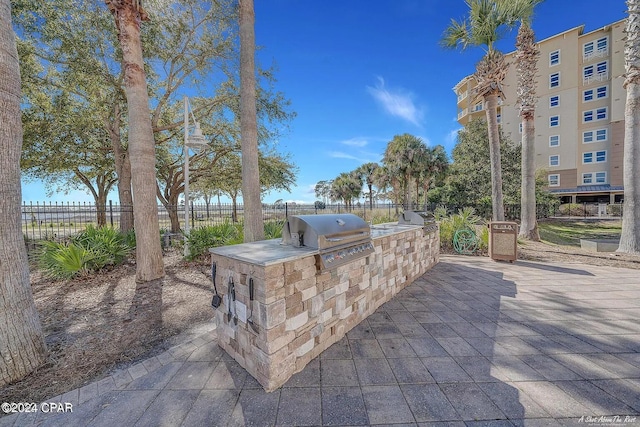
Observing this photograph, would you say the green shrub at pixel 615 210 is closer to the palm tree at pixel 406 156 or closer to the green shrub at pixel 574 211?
the green shrub at pixel 574 211

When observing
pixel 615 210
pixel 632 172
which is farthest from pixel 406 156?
pixel 615 210

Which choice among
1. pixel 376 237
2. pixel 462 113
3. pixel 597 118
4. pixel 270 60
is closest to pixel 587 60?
pixel 597 118

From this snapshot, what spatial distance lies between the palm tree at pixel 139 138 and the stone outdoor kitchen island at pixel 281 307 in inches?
128

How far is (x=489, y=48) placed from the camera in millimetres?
7957

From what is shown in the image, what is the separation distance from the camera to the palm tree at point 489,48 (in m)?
7.52

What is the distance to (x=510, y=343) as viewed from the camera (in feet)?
8.17

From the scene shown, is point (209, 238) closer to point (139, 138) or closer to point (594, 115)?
point (139, 138)

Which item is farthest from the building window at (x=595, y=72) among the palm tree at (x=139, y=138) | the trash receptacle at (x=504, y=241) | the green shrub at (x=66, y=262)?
the green shrub at (x=66, y=262)

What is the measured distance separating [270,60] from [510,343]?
29.9 feet

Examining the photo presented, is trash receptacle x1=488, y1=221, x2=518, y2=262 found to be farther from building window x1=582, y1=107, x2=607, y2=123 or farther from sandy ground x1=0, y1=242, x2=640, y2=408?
building window x1=582, y1=107, x2=607, y2=123

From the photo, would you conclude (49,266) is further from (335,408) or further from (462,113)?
(462,113)

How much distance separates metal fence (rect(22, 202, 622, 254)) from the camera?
24.3 feet

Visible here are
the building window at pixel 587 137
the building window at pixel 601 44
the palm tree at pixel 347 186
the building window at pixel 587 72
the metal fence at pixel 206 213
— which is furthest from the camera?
the palm tree at pixel 347 186

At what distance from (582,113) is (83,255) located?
34.4m
